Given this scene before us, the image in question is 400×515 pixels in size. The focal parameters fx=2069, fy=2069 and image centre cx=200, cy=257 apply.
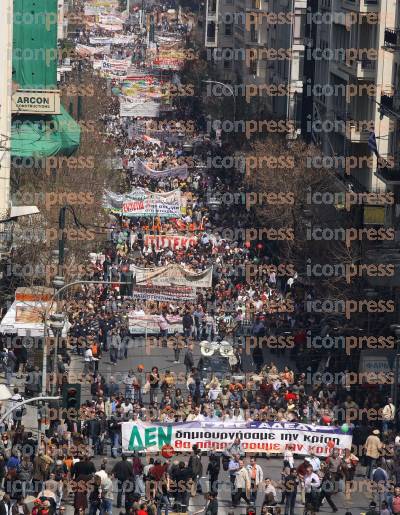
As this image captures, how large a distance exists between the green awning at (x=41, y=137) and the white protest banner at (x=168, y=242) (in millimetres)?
4617

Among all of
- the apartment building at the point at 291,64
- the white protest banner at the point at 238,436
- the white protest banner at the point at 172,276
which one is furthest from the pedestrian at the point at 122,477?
the apartment building at the point at 291,64

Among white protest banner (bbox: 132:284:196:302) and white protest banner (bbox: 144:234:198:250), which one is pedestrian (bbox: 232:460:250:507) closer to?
white protest banner (bbox: 132:284:196:302)

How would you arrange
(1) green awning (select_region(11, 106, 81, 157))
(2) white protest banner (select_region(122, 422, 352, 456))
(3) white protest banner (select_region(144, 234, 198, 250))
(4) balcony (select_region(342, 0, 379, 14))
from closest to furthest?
(2) white protest banner (select_region(122, 422, 352, 456))
(1) green awning (select_region(11, 106, 81, 157))
(3) white protest banner (select_region(144, 234, 198, 250))
(4) balcony (select_region(342, 0, 379, 14))

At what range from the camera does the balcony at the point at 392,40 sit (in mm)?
70750

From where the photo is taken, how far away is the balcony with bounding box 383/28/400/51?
7075cm

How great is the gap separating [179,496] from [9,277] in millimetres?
20422

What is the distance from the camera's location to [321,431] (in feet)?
146

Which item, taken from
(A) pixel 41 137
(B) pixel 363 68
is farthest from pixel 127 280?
(B) pixel 363 68

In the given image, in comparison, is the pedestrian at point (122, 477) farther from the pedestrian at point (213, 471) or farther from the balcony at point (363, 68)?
the balcony at point (363, 68)

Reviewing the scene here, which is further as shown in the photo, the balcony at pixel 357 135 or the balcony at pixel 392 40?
the balcony at pixel 357 135

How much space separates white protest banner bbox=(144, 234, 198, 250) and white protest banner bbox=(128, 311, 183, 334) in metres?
12.6

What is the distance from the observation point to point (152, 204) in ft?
264

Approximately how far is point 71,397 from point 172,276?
20.0m

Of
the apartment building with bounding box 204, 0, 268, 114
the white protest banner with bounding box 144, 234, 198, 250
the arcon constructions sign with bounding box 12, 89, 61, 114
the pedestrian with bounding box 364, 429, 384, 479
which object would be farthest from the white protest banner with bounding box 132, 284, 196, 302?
the apartment building with bounding box 204, 0, 268, 114
